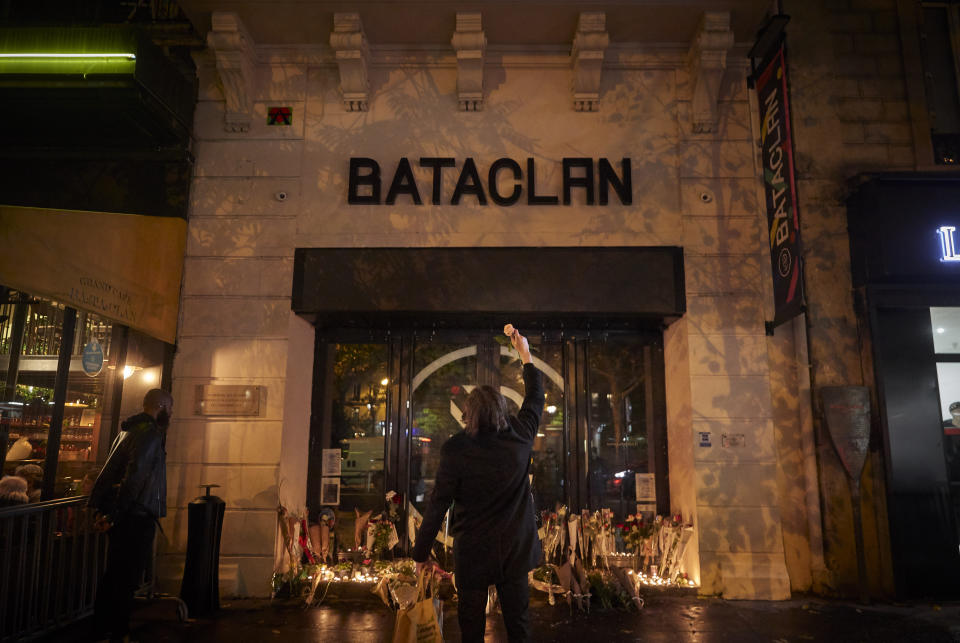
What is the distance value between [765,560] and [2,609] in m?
6.98

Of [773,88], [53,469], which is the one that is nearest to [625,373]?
[773,88]

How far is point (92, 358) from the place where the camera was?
21.1 ft

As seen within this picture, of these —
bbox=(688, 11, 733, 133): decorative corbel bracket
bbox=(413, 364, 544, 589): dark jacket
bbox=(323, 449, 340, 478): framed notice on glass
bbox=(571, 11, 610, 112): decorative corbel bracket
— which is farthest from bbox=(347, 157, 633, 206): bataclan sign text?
bbox=(413, 364, 544, 589): dark jacket

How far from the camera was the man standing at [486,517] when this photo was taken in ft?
11.1

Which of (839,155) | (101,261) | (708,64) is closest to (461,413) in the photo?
(101,261)

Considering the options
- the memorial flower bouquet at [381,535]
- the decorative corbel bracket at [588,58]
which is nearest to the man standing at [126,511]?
the memorial flower bouquet at [381,535]

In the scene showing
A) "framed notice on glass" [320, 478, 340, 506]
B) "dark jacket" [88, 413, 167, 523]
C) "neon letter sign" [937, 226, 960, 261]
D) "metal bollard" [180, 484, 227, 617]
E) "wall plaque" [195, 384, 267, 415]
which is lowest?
"metal bollard" [180, 484, 227, 617]

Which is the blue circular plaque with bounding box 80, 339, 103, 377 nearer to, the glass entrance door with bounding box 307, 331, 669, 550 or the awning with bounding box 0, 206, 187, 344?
the awning with bounding box 0, 206, 187, 344

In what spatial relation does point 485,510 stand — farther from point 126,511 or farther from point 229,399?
point 229,399

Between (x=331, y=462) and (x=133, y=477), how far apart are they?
2.78 m

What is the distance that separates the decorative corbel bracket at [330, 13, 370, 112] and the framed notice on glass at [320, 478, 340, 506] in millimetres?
4566

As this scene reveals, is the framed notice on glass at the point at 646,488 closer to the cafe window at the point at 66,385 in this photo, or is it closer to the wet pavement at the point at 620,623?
the wet pavement at the point at 620,623

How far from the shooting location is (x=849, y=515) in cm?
640

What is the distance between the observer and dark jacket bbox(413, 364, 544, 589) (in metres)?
3.39
